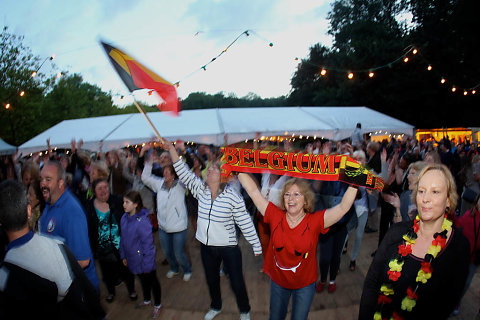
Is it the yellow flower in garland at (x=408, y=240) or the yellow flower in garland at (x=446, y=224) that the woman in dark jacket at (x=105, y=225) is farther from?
the yellow flower in garland at (x=446, y=224)

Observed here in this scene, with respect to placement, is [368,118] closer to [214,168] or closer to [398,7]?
[214,168]

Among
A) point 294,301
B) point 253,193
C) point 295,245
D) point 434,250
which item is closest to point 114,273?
point 253,193

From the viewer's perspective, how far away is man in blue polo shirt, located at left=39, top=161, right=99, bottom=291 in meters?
2.53

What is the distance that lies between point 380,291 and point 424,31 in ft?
109

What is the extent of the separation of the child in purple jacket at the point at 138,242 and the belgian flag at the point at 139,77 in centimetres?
127

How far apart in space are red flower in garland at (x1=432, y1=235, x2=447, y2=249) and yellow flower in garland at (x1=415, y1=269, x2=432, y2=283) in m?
0.19

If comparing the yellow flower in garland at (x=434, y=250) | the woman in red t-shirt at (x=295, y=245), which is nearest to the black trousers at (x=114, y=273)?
the woman in red t-shirt at (x=295, y=245)

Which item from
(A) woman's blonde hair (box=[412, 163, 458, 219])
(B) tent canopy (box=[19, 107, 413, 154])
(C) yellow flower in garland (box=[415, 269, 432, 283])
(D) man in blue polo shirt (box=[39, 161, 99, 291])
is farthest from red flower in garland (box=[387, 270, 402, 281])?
(B) tent canopy (box=[19, 107, 413, 154])

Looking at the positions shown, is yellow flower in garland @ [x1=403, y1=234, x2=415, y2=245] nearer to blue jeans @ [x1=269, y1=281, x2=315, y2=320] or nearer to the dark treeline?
blue jeans @ [x1=269, y1=281, x2=315, y2=320]

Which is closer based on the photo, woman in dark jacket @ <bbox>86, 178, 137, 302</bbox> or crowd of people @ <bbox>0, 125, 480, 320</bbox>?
crowd of people @ <bbox>0, 125, 480, 320</bbox>

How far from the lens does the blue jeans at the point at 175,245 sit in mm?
4602

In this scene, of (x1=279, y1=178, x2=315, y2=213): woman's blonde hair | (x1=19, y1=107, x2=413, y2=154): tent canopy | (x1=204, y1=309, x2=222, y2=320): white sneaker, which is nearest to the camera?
(x1=279, y1=178, x2=315, y2=213): woman's blonde hair

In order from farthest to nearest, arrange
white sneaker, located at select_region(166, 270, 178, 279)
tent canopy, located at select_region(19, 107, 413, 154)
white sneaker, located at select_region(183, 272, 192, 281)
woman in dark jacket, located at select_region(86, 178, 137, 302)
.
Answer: tent canopy, located at select_region(19, 107, 413, 154) → white sneaker, located at select_region(166, 270, 178, 279) → white sneaker, located at select_region(183, 272, 192, 281) → woman in dark jacket, located at select_region(86, 178, 137, 302)

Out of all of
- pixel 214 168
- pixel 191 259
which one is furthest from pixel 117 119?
pixel 214 168
